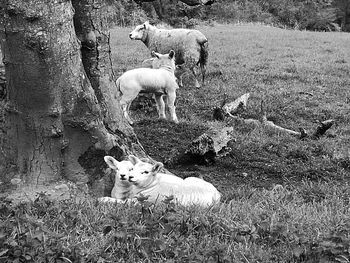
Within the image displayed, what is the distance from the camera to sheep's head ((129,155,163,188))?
5.38m

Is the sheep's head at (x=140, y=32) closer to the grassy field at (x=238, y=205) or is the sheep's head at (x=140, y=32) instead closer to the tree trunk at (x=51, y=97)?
the grassy field at (x=238, y=205)

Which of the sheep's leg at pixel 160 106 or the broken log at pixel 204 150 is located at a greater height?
the broken log at pixel 204 150

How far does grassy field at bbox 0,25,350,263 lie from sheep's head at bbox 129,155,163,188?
0.70 meters

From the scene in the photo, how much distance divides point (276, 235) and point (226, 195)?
160cm

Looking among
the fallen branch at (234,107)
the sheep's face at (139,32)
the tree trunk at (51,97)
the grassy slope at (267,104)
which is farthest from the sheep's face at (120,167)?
the sheep's face at (139,32)

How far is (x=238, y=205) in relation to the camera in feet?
16.9

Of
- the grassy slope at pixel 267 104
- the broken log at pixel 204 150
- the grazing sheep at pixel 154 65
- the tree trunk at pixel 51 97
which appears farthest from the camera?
the grazing sheep at pixel 154 65

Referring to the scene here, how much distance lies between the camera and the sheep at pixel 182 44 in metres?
13.2

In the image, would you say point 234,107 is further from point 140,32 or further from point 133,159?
point 133,159

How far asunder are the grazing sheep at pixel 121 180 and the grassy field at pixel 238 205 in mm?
634

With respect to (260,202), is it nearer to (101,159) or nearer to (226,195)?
(226,195)

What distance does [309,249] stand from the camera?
4004 millimetres

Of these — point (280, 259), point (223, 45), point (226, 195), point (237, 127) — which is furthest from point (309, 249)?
point (223, 45)

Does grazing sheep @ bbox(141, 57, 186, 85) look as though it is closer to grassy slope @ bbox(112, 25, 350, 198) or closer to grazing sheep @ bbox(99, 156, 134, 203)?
grassy slope @ bbox(112, 25, 350, 198)
